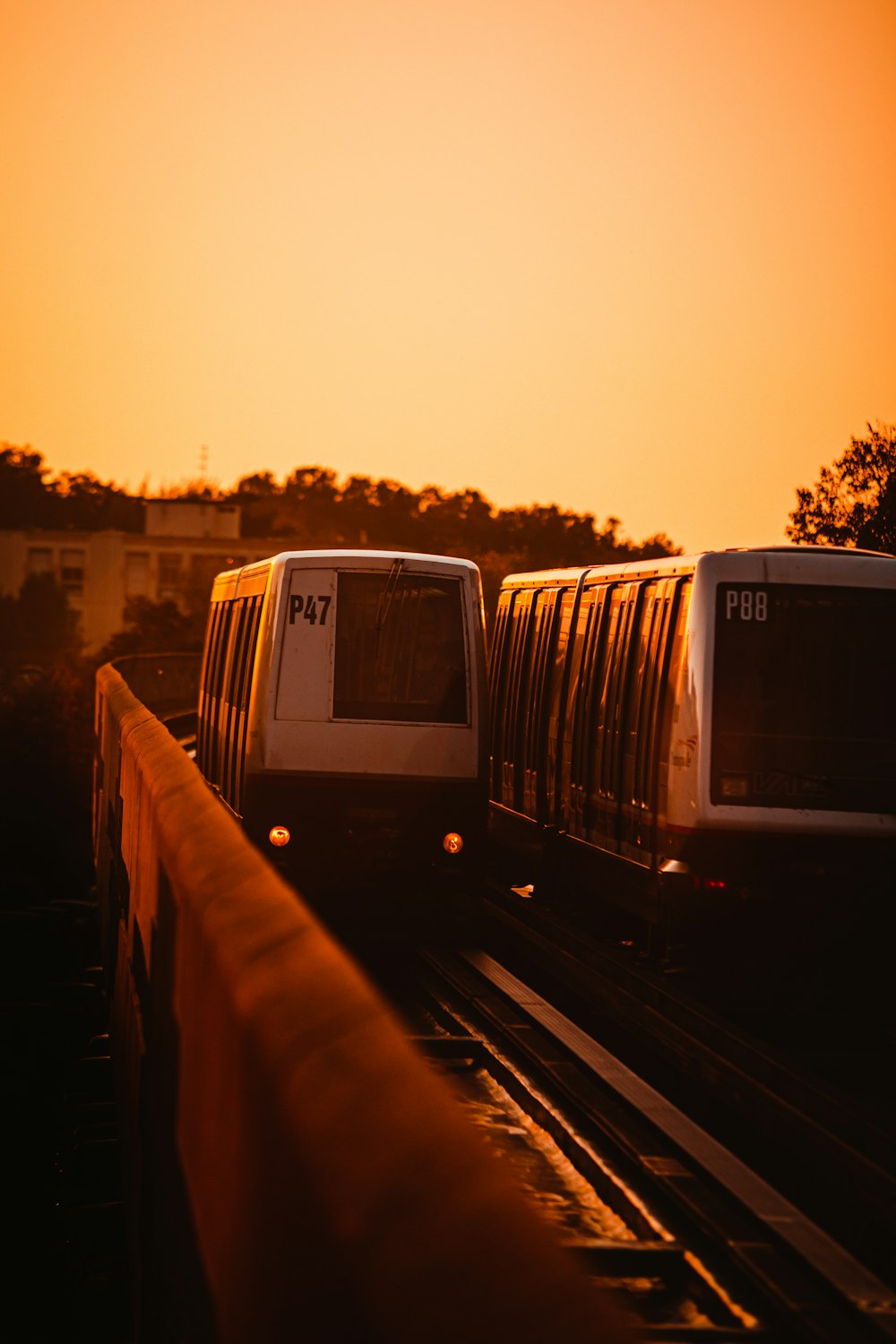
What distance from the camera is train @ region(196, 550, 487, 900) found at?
54.6 ft

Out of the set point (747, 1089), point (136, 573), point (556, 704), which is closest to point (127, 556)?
point (136, 573)

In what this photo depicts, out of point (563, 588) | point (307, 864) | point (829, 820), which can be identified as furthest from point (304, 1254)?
point (563, 588)

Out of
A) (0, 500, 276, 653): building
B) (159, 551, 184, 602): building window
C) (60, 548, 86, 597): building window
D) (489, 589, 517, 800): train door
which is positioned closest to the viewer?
(489, 589, 517, 800): train door

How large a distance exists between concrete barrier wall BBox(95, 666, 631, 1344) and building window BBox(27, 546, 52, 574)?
6772 inches

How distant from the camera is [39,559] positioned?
575 ft

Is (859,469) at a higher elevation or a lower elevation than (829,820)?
higher

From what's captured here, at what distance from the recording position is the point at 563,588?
18.1 m

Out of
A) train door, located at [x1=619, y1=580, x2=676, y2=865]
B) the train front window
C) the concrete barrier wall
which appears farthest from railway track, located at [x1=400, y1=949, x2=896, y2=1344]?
Result: train door, located at [x1=619, y1=580, x2=676, y2=865]

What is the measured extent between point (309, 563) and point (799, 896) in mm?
5706

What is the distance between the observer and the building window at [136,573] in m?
165

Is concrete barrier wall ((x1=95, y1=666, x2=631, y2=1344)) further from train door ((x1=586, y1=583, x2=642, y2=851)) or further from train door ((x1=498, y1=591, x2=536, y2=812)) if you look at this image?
train door ((x1=498, y1=591, x2=536, y2=812))

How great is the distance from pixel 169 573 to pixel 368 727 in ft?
483

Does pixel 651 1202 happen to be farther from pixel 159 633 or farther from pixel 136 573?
pixel 136 573

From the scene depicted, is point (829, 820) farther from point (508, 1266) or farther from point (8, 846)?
point (8, 846)
